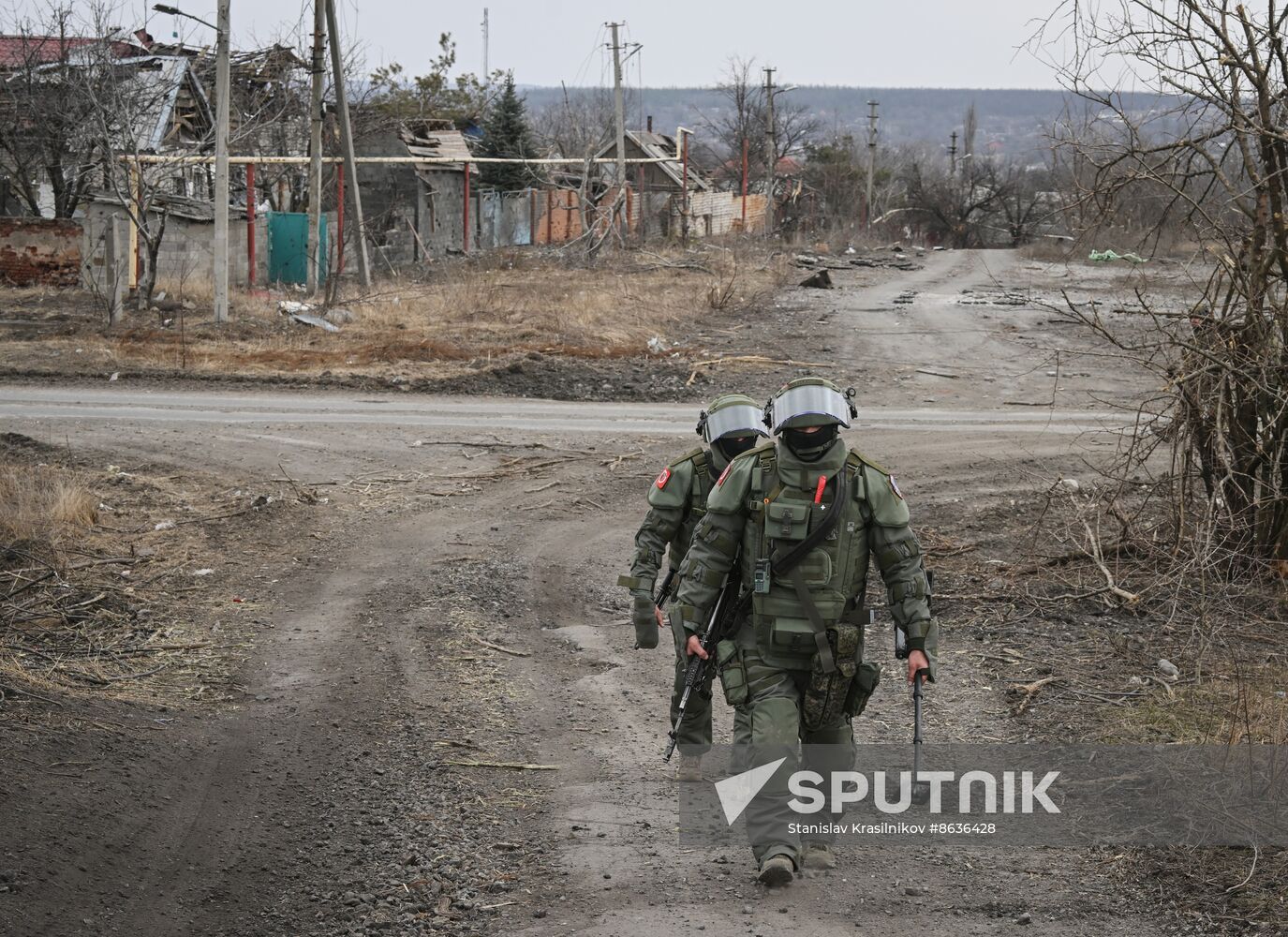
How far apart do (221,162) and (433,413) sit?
7.80m

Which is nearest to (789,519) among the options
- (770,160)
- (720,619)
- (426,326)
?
(720,619)

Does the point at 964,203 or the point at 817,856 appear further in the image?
the point at 964,203

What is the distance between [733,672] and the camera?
4.95 m

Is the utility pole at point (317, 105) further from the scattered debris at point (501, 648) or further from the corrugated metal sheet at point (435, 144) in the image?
the scattered debris at point (501, 648)

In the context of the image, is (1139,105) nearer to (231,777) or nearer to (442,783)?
(442,783)

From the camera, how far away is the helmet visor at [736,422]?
5613 mm

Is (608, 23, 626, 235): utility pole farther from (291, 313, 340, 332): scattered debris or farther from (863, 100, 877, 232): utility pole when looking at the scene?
(863, 100, 877, 232): utility pole

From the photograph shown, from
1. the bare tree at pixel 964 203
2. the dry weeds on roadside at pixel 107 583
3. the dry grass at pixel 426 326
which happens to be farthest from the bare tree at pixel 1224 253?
the bare tree at pixel 964 203

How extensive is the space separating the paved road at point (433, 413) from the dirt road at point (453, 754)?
5.06ft

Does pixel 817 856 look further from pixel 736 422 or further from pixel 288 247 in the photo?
pixel 288 247

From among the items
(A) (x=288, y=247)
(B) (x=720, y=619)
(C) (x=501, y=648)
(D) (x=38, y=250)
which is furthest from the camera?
(A) (x=288, y=247)

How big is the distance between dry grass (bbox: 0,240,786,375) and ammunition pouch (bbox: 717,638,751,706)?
13.8 meters
